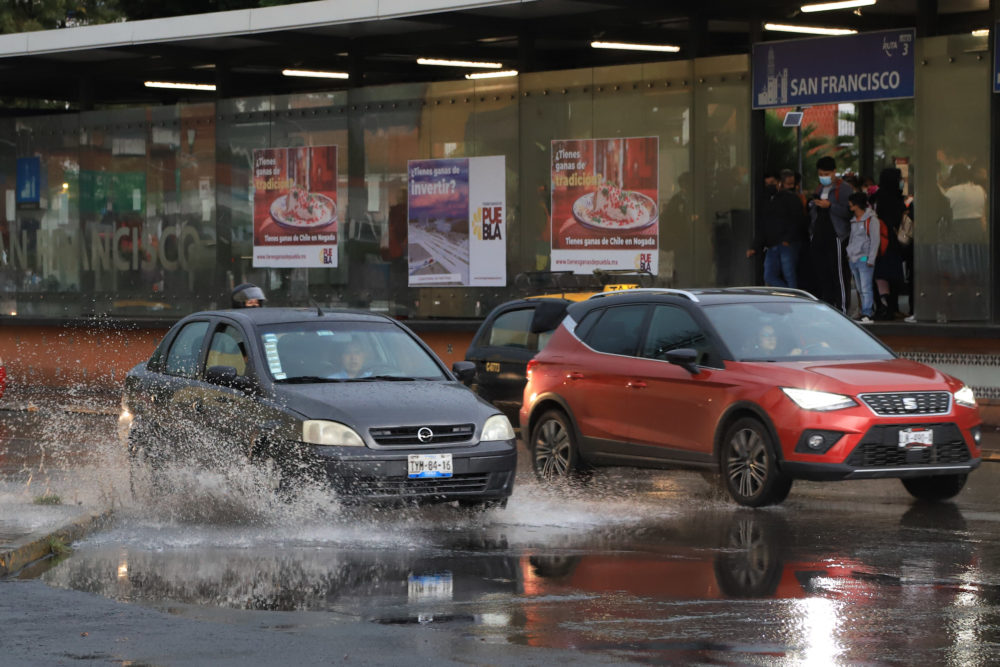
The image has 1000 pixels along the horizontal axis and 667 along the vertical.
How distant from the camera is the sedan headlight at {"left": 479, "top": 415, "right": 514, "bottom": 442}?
11.9m

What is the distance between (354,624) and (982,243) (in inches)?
582

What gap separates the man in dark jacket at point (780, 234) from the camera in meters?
22.4

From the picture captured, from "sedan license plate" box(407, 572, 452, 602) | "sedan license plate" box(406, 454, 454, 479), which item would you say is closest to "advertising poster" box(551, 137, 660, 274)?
"sedan license plate" box(406, 454, 454, 479)

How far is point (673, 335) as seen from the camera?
13.9 metres

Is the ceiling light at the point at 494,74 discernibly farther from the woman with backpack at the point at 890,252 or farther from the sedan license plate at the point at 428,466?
the sedan license plate at the point at 428,466

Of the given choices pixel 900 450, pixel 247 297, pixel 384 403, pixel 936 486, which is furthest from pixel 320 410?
pixel 247 297

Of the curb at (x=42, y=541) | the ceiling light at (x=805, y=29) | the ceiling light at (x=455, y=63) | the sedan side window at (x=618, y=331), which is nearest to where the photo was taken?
the curb at (x=42, y=541)

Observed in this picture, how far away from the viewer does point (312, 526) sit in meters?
11.4

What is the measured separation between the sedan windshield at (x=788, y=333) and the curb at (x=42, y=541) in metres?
5.00

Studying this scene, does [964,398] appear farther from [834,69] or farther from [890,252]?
[834,69]

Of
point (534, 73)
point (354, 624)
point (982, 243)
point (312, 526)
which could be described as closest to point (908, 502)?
point (312, 526)

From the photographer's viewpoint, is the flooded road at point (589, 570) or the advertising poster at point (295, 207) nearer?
the flooded road at point (589, 570)

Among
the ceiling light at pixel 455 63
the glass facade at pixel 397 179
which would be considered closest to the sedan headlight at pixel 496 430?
the glass facade at pixel 397 179

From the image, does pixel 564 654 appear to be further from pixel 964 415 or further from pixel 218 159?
pixel 218 159
